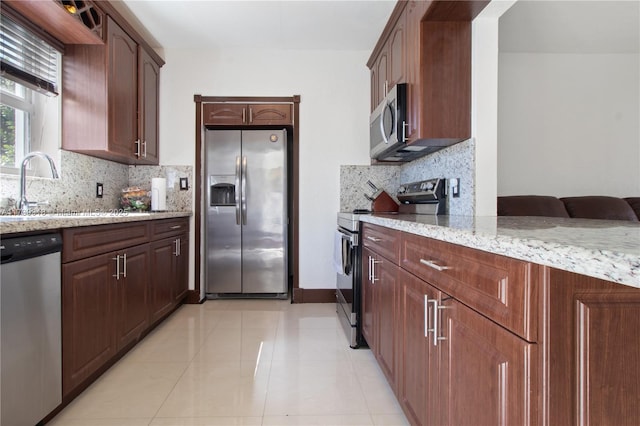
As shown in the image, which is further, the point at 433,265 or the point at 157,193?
the point at 157,193

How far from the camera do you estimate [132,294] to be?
2.10 meters

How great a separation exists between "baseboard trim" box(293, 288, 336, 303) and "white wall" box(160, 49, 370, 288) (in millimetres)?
51

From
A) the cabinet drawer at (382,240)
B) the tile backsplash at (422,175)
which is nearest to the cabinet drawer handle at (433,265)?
the cabinet drawer at (382,240)

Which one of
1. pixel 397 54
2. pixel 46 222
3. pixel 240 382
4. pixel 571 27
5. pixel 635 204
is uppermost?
pixel 571 27

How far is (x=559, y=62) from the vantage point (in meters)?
3.14

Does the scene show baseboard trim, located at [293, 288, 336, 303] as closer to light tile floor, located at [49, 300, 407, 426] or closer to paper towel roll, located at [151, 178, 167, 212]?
light tile floor, located at [49, 300, 407, 426]

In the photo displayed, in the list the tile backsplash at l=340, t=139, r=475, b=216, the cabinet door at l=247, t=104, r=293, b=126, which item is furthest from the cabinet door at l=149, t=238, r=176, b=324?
the tile backsplash at l=340, t=139, r=475, b=216

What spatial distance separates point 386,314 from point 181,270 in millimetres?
2202

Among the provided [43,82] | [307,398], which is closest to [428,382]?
[307,398]

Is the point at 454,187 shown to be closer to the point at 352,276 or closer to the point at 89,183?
the point at 352,276

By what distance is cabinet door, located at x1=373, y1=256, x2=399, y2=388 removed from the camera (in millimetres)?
1513

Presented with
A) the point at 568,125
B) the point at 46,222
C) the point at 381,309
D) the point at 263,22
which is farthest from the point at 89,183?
the point at 568,125

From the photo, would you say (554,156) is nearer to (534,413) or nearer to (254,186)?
(254,186)

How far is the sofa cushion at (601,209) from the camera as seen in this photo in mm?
2646
